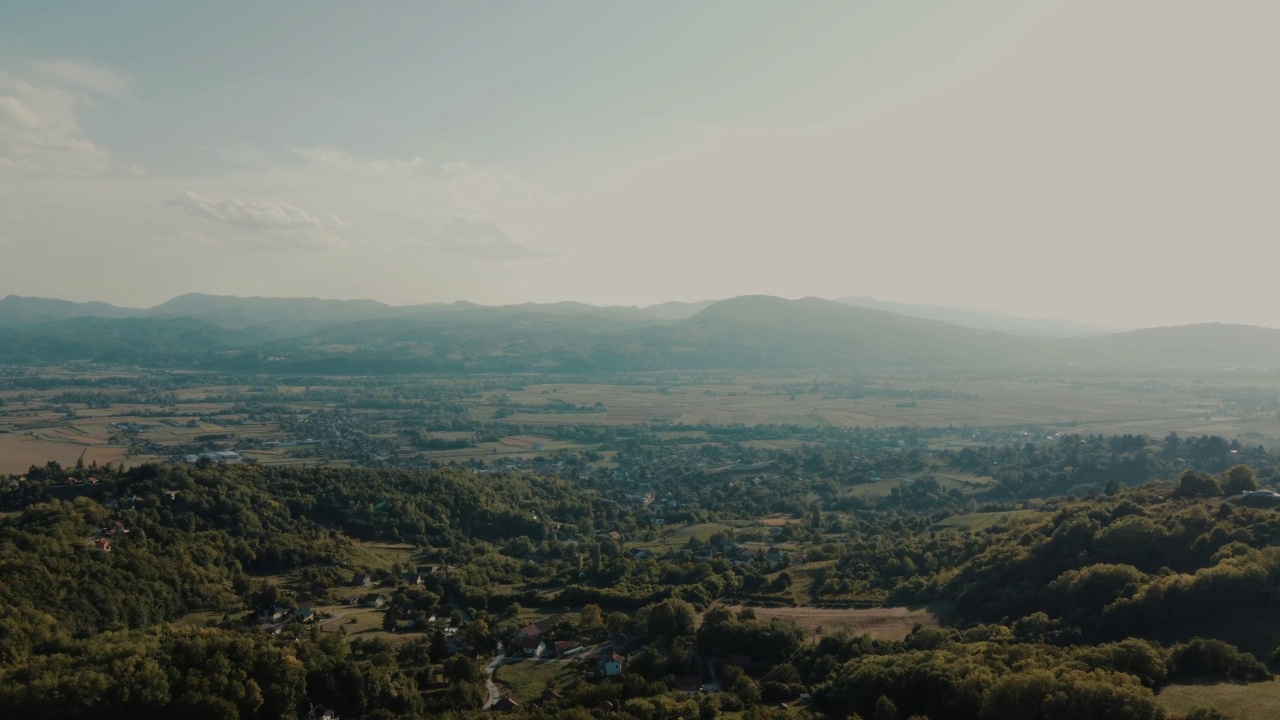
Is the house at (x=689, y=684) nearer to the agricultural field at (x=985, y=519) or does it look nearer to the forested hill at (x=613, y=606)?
the forested hill at (x=613, y=606)

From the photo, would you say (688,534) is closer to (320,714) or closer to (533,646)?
(533,646)

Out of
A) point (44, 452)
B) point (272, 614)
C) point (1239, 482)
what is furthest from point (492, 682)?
point (44, 452)

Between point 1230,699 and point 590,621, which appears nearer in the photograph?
point 1230,699

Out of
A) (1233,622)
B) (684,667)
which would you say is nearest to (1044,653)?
(1233,622)

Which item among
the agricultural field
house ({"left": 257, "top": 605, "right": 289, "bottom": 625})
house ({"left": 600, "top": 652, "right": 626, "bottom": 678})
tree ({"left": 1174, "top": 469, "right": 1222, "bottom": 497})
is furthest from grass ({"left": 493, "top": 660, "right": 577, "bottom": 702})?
tree ({"left": 1174, "top": 469, "right": 1222, "bottom": 497})

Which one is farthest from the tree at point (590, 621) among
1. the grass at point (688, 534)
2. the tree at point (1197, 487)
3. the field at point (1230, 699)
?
the tree at point (1197, 487)

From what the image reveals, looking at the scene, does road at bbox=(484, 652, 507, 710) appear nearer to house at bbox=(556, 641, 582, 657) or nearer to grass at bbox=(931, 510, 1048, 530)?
house at bbox=(556, 641, 582, 657)
